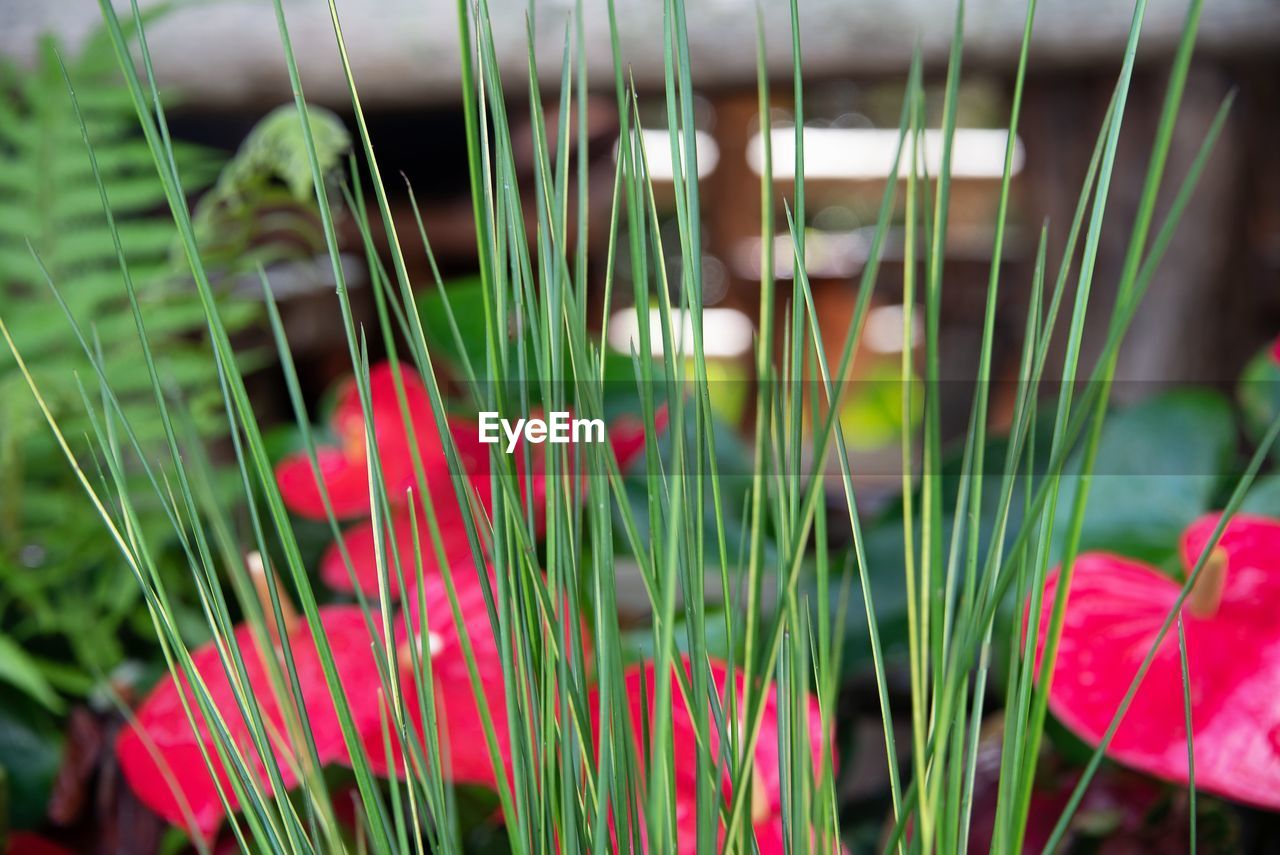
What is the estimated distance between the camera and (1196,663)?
0.37m

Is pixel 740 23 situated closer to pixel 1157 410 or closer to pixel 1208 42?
pixel 1208 42

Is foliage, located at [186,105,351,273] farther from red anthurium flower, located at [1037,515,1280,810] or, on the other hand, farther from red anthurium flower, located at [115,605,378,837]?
red anthurium flower, located at [1037,515,1280,810]

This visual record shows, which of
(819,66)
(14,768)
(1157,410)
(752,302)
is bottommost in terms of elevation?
(752,302)

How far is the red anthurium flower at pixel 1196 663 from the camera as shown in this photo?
34cm

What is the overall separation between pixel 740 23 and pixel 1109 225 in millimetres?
471

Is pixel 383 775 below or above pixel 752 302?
above

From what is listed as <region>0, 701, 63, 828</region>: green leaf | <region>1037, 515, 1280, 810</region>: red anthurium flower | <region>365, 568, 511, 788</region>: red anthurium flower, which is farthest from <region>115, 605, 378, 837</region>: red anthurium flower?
<region>1037, 515, 1280, 810</region>: red anthurium flower

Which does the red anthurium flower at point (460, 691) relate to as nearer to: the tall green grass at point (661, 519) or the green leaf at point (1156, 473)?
the tall green grass at point (661, 519)

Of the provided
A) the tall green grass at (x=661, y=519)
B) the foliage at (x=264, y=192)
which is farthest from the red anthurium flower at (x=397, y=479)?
the tall green grass at (x=661, y=519)

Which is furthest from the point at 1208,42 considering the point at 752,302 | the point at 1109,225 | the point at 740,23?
the point at 752,302


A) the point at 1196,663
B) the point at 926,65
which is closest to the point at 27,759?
the point at 1196,663

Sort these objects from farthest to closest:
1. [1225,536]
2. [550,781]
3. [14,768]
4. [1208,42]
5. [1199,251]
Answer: [1199,251] < [1208,42] < [14,768] < [1225,536] < [550,781]

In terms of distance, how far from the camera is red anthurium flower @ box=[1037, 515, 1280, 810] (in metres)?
0.34

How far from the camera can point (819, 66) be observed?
925 millimetres
